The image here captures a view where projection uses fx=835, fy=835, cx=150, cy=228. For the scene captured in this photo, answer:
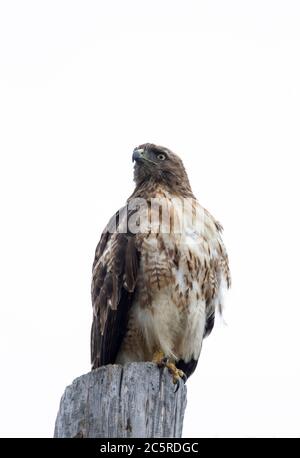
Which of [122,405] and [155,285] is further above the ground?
[155,285]

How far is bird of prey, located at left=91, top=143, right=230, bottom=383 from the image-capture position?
6.42 meters

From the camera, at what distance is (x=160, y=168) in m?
7.92

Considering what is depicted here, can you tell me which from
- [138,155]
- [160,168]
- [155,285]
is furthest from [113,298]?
[138,155]

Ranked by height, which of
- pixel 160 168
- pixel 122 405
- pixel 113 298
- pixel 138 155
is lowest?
pixel 122 405

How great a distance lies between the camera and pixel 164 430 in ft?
14.2

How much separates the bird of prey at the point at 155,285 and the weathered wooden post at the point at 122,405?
1573 mm

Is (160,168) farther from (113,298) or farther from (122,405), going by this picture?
(122,405)

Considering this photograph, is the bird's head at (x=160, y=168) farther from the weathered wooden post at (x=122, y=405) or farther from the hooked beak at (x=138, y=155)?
the weathered wooden post at (x=122, y=405)

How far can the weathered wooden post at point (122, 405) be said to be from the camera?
427 cm

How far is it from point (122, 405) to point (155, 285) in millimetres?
2109

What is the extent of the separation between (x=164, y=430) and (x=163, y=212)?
2.82 metres

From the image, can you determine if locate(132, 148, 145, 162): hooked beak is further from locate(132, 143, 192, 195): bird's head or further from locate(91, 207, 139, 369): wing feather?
locate(91, 207, 139, 369): wing feather
